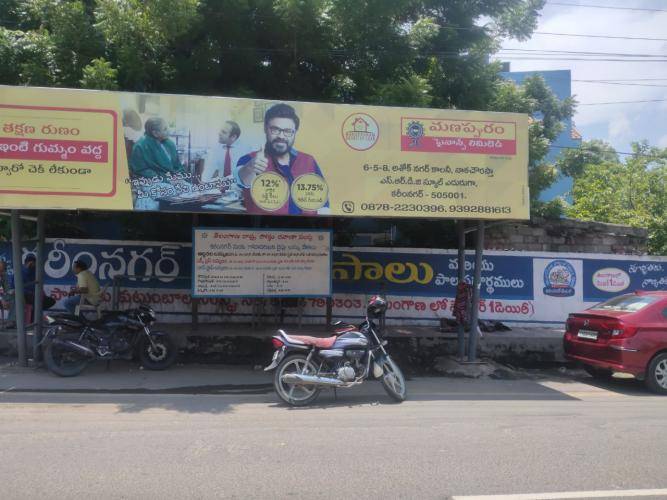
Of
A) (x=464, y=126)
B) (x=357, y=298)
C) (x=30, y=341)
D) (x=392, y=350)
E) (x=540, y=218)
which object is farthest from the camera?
(x=540, y=218)

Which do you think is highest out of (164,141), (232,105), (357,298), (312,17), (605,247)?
(312,17)

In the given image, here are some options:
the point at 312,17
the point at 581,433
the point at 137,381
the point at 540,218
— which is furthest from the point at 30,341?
the point at 540,218

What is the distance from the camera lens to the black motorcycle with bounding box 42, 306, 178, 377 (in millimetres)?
9266

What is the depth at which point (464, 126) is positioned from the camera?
9766 mm

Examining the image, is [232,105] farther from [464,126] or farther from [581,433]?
[581,433]

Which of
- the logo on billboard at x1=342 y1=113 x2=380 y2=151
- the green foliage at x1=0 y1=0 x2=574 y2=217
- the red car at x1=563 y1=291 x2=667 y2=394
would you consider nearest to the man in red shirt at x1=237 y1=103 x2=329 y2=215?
the logo on billboard at x1=342 y1=113 x2=380 y2=151

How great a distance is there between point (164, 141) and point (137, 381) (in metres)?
3.78

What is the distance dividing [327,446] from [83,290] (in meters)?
6.60

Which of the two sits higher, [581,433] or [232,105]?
[232,105]

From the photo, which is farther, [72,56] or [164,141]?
[72,56]

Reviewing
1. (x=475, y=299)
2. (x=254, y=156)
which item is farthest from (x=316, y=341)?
(x=475, y=299)

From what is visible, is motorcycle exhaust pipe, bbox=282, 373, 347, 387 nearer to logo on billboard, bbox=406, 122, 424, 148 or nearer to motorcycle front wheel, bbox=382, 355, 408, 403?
motorcycle front wheel, bbox=382, 355, 408, 403

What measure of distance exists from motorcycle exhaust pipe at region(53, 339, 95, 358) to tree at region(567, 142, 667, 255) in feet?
52.9

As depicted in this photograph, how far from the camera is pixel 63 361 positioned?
9.37 m
